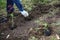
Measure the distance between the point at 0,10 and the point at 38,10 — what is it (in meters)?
1.03

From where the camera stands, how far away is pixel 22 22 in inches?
181

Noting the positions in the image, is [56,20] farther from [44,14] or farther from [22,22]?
[22,22]

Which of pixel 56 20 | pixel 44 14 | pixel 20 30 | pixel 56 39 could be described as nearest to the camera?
pixel 56 39

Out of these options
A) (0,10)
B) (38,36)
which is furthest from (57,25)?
(0,10)

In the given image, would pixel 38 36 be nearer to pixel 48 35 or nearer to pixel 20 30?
pixel 48 35

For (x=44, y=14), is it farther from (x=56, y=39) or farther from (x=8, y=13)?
(x=56, y=39)

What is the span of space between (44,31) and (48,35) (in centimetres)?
12

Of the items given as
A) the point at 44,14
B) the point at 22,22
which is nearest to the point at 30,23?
the point at 22,22

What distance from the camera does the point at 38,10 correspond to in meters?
5.13

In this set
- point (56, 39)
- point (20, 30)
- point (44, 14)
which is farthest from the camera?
point (44, 14)

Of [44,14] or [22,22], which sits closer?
[22,22]

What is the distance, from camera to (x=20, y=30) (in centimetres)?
425

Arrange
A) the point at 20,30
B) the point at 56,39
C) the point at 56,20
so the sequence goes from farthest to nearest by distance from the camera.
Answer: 1. the point at 56,20
2. the point at 20,30
3. the point at 56,39

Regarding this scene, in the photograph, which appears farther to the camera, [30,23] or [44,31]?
[30,23]
